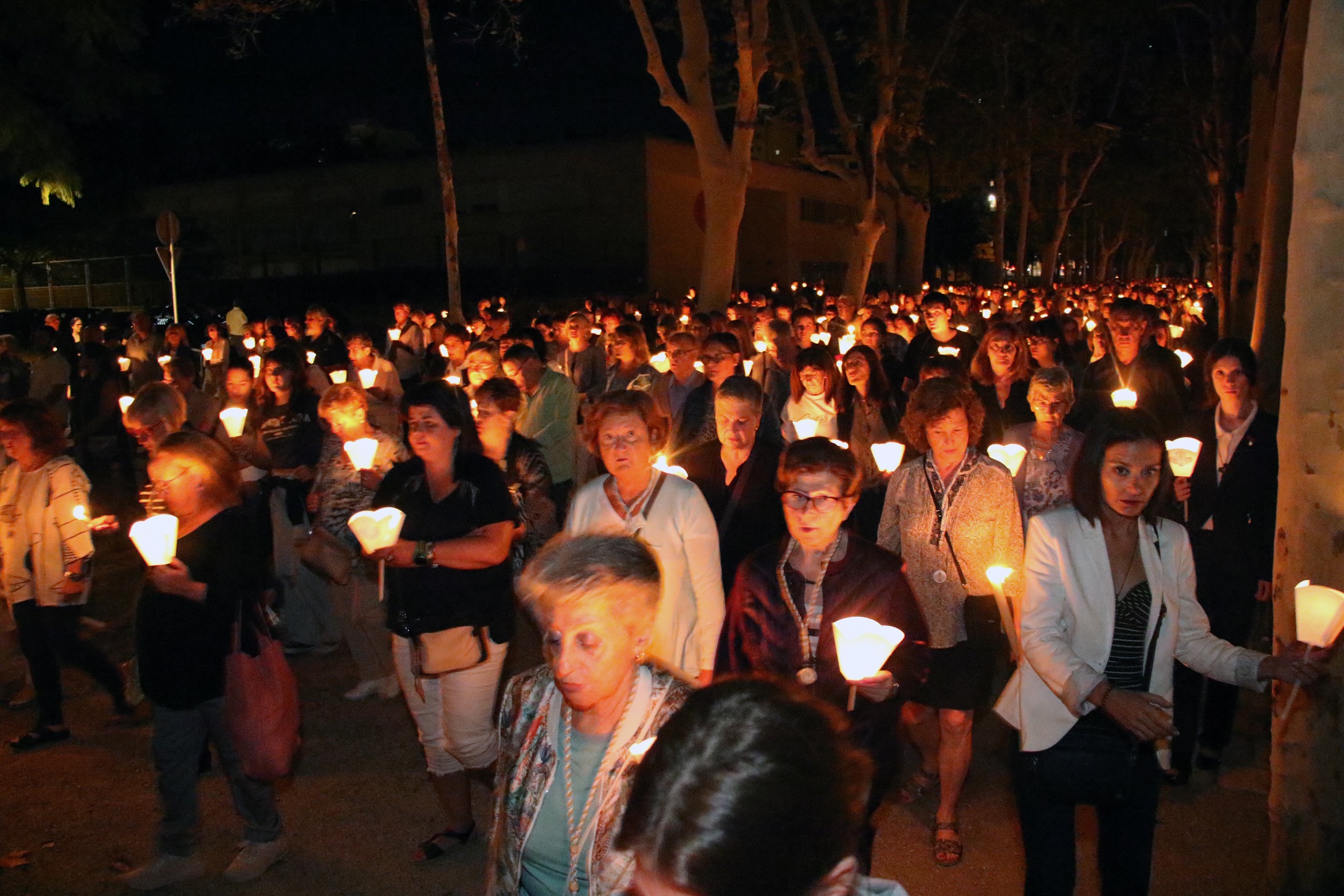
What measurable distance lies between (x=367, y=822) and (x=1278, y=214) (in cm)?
969

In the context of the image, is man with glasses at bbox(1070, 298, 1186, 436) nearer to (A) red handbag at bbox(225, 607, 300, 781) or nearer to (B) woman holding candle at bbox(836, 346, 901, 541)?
(B) woman holding candle at bbox(836, 346, 901, 541)

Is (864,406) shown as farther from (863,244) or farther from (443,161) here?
(863,244)

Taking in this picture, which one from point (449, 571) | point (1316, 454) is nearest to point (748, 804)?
point (449, 571)

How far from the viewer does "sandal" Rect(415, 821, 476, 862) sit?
4.86 metres

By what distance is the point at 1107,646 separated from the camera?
11.3 feet

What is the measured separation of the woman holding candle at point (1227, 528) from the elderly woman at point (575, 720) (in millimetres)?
3508

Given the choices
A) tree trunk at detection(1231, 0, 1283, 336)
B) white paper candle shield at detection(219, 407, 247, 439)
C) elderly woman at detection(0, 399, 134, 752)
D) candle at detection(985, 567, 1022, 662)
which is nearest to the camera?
candle at detection(985, 567, 1022, 662)

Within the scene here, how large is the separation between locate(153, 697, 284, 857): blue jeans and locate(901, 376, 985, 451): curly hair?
3.03 m

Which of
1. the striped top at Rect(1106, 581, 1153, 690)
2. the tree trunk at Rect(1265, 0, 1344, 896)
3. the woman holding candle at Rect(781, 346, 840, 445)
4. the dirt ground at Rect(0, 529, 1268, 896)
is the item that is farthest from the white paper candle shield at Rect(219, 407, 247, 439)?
the tree trunk at Rect(1265, 0, 1344, 896)

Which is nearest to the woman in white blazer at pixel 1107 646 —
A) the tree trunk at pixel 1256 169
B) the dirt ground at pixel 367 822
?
the dirt ground at pixel 367 822

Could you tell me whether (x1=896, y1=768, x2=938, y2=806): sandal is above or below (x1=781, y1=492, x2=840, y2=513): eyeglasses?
below

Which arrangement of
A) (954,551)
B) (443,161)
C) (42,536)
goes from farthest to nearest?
(443,161) < (42,536) < (954,551)

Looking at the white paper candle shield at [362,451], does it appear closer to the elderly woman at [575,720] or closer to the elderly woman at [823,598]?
the elderly woman at [823,598]

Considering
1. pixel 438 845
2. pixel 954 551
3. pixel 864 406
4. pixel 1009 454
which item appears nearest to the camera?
pixel 954 551
